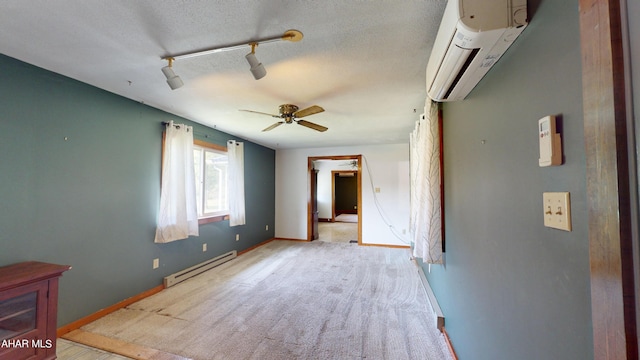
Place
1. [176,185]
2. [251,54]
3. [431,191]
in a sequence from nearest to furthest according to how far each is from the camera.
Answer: [251,54]
[431,191]
[176,185]

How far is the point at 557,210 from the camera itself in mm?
699

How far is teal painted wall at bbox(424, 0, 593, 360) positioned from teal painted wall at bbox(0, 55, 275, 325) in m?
3.13

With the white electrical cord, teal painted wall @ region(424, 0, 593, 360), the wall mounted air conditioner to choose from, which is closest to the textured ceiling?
the wall mounted air conditioner

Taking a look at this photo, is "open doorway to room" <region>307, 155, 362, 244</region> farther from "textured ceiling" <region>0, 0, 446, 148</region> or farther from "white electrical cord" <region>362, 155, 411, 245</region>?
"textured ceiling" <region>0, 0, 446, 148</region>

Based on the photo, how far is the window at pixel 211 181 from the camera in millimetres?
3652

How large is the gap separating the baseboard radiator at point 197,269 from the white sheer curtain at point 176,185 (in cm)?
52

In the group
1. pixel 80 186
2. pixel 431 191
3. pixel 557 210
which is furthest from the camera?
pixel 80 186

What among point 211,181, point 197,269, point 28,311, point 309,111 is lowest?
point 197,269

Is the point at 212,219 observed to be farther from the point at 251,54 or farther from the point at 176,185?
the point at 251,54

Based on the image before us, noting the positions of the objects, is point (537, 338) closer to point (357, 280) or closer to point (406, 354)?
point (406, 354)

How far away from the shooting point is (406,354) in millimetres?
1797

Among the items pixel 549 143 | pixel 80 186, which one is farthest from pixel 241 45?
pixel 80 186

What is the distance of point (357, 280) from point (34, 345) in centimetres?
288

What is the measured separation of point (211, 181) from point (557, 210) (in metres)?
4.10
